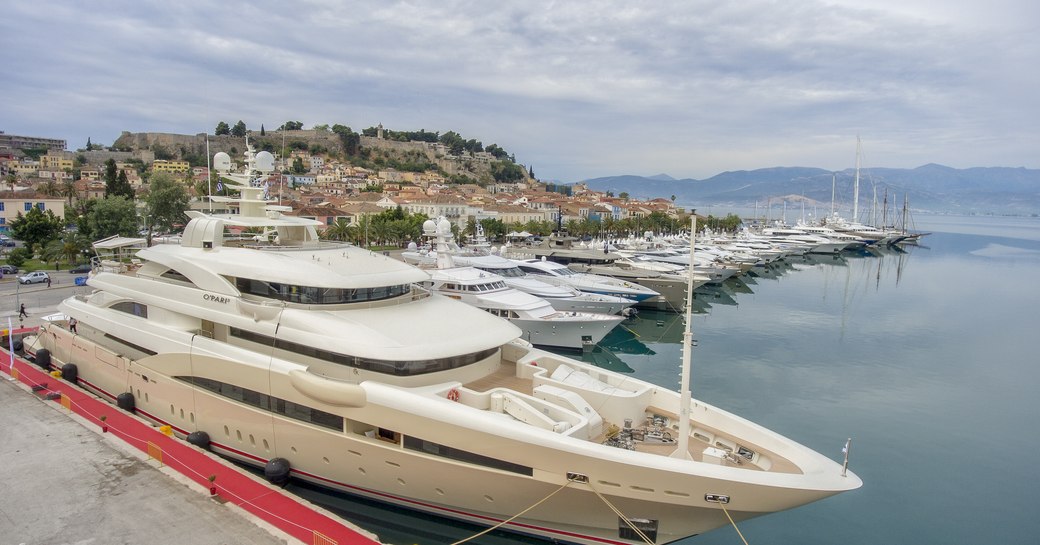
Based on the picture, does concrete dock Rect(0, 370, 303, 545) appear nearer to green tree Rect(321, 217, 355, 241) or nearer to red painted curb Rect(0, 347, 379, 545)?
red painted curb Rect(0, 347, 379, 545)

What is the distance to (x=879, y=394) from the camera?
816 inches

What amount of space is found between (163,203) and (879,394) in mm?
47485

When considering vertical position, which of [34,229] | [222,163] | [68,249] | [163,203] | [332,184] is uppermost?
[332,184]

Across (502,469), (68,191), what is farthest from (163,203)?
(502,469)

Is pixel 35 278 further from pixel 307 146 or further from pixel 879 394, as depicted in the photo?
pixel 307 146

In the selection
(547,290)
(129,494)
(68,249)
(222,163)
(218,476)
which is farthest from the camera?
(68,249)

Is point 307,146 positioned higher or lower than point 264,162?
higher

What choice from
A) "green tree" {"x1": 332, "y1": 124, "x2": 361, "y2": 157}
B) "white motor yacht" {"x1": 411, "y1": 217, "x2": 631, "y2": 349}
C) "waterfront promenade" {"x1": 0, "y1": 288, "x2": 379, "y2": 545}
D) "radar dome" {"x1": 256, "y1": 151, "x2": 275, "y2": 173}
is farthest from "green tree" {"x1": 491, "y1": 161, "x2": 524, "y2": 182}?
"waterfront promenade" {"x1": 0, "y1": 288, "x2": 379, "y2": 545}

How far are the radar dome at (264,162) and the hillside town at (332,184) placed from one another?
29564 millimetres

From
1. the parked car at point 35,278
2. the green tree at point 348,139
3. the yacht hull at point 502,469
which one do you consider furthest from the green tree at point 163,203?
the green tree at point 348,139

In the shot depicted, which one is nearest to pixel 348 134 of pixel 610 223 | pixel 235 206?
pixel 610 223

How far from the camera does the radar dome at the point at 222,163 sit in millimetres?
14086

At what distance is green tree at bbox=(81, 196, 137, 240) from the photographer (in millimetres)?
39469

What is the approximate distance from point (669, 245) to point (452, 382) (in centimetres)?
5368
